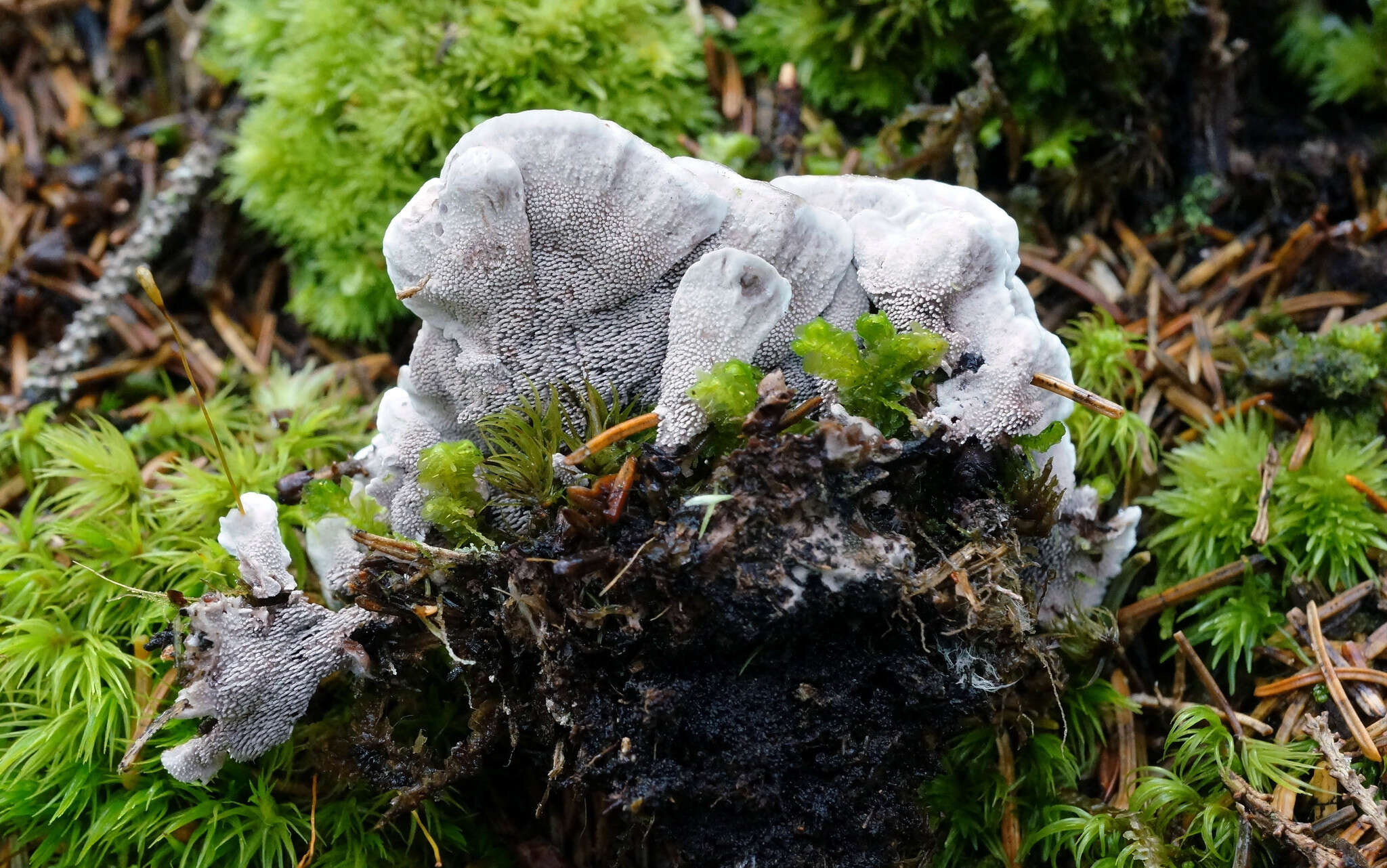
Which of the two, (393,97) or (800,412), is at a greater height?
(393,97)

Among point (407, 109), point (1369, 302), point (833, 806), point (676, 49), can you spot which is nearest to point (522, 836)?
point (833, 806)

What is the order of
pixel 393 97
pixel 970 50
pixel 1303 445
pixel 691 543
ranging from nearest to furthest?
pixel 691 543, pixel 1303 445, pixel 393 97, pixel 970 50

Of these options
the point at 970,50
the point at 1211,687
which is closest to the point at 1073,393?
the point at 1211,687

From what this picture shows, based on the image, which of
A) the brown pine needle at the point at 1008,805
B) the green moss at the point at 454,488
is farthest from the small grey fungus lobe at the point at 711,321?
the brown pine needle at the point at 1008,805

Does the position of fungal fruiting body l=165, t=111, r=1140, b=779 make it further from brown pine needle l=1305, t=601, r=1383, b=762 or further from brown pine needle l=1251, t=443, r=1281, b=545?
brown pine needle l=1305, t=601, r=1383, b=762

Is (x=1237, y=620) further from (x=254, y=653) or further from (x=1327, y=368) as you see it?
(x=254, y=653)

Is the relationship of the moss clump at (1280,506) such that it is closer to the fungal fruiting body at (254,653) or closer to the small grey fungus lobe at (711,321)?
the small grey fungus lobe at (711,321)

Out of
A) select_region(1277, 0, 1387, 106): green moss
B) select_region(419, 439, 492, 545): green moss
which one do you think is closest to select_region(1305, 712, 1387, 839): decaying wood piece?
select_region(419, 439, 492, 545): green moss

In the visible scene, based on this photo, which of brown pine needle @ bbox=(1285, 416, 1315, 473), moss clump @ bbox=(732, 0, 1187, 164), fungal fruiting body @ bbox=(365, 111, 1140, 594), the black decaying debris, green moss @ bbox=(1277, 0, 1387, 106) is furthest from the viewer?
green moss @ bbox=(1277, 0, 1387, 106)
